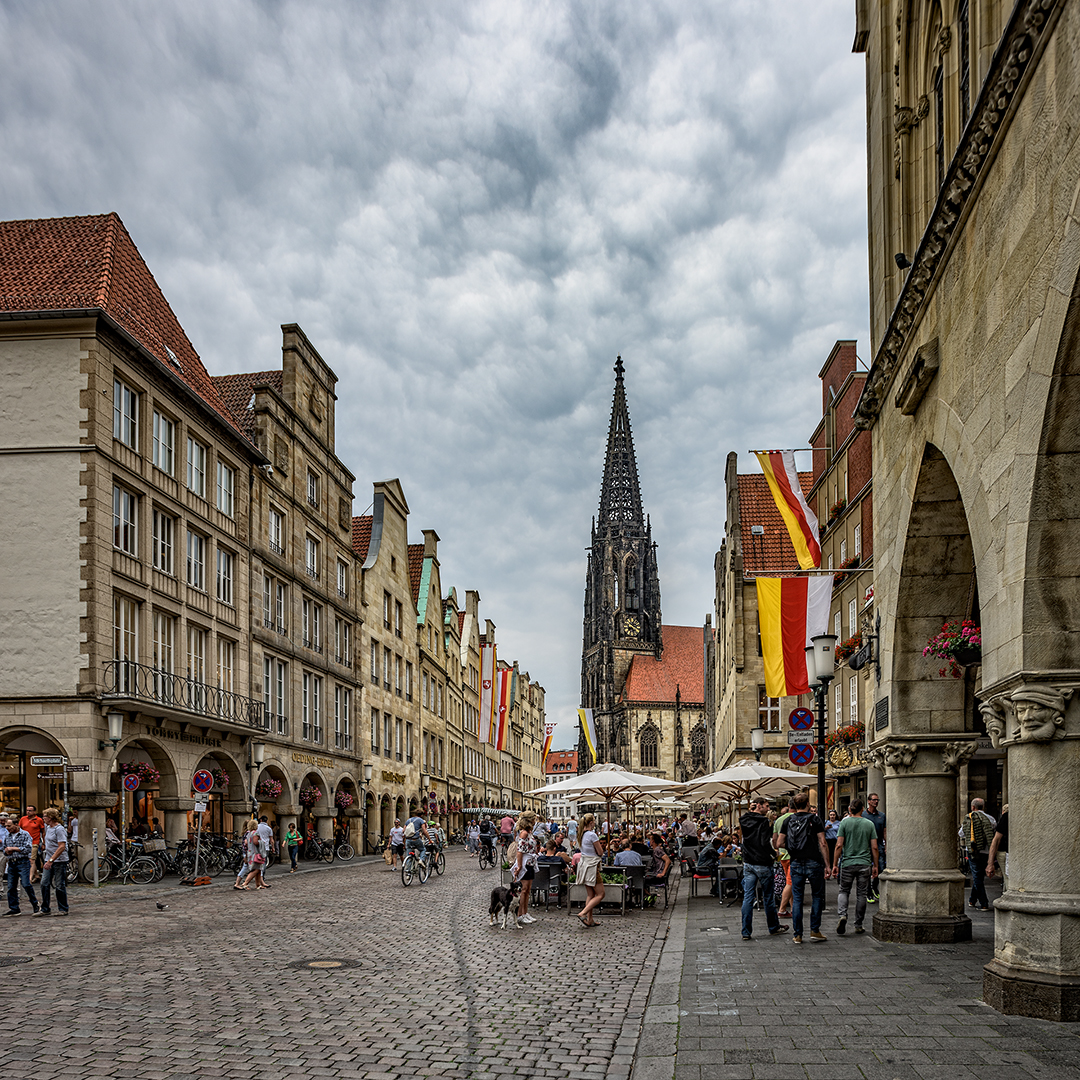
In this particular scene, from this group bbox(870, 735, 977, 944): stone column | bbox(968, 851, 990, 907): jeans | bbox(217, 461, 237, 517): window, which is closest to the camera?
bbox(870, 735, 977, 944): stone column

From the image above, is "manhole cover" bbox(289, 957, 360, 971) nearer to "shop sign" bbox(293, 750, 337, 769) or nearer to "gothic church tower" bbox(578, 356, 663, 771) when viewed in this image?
"shop sign" bbox(293, 750, 337, 769)

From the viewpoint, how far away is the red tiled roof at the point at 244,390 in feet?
123

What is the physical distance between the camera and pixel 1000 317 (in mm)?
8328

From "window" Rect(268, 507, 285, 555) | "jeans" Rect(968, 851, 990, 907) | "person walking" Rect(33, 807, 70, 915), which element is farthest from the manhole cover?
"window" Rect(268, 507, 285, 555)

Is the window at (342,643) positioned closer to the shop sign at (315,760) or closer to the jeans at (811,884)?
the shop sign at (315,760)

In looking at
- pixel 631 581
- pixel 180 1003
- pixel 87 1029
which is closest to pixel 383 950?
pixel 180 1003

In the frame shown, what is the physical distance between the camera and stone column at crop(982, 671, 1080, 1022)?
7.59 metres

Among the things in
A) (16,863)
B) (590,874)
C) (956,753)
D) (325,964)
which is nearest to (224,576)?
(16,863)

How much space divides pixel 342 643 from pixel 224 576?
40.7 ft

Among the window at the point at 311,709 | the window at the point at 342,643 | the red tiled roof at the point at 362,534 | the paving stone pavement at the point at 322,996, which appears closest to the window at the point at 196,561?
the window at the point at 311,709

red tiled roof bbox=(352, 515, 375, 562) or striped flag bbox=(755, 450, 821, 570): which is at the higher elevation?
red tiled roof bbox=(352, 515, 375, 562)

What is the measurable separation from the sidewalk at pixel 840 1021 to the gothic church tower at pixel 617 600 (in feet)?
373

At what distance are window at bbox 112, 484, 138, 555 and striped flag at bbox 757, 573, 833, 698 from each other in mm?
14859

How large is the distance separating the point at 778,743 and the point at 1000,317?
3763 centimetres
